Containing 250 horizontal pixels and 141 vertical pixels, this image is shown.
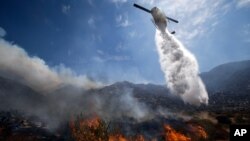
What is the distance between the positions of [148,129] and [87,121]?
2535cm

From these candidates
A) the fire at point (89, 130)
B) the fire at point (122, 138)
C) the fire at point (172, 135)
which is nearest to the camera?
the fire at point (89, 130)

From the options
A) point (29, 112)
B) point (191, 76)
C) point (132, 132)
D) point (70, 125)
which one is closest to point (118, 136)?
point (132, 132)

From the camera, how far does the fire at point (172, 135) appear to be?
54.8 metres

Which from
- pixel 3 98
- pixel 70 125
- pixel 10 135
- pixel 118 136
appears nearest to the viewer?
pixel 118 136

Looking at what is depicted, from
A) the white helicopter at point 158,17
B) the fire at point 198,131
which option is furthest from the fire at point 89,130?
the white helicopter at point 158,17

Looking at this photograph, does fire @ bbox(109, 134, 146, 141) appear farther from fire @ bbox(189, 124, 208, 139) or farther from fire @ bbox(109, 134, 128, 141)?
fire @ bbox(189, 124, 208, 139)

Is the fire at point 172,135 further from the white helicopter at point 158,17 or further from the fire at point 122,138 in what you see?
the white helicopter at point 158,17

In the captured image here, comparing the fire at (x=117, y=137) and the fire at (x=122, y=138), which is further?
the fire at (x=117, y=137)

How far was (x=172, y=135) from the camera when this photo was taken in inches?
2293

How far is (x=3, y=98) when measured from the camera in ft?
364

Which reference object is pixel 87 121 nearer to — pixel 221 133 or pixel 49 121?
pixel 49 121

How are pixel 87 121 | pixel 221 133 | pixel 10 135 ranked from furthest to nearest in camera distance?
pixel 87 121, pixel 10 135, pixel 221 133

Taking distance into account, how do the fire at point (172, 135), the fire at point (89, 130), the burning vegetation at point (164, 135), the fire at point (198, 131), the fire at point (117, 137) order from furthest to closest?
the fire at point (117, 137) → the fire at point (172, 135) → the fire at point (198, 131) → the burning vegetation at point (164, 135) → the fire at point (89, 130)

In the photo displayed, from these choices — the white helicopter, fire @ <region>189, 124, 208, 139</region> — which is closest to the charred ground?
fire @ <region>189, 124, 208, 139</region>
